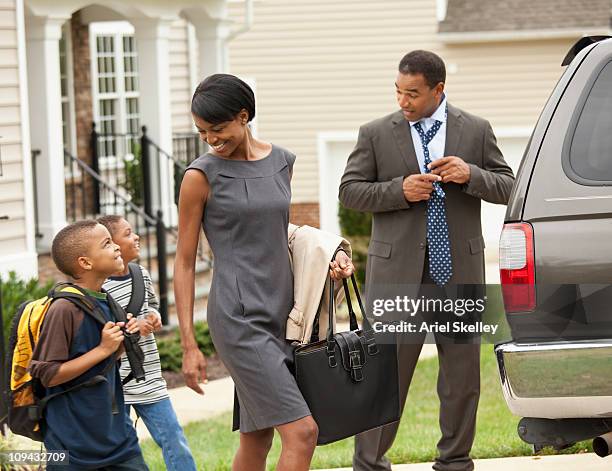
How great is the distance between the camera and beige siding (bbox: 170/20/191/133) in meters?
→ 19.2

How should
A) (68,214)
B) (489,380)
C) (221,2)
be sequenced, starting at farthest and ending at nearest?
(221,2)
(68,214)
(489,380)

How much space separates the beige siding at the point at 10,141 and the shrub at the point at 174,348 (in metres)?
1.63

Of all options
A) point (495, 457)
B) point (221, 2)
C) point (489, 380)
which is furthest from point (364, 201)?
point (221, 2)

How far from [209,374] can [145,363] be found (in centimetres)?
637

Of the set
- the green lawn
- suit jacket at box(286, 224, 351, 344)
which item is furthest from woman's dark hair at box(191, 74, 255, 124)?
the green lawn

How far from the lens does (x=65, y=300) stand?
5031mm

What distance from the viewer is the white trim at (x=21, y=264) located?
1148cm

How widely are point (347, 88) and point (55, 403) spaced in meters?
17.8

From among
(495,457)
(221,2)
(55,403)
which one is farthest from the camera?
(221,2)

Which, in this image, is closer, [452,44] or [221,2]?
[221,2]

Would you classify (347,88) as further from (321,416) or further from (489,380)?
(321,416)

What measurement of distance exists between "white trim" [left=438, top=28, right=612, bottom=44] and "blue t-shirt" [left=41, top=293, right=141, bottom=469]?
17283 millimetres

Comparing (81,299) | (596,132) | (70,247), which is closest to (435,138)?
(596,132)

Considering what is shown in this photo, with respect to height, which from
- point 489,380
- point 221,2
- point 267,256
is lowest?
point 489,380
